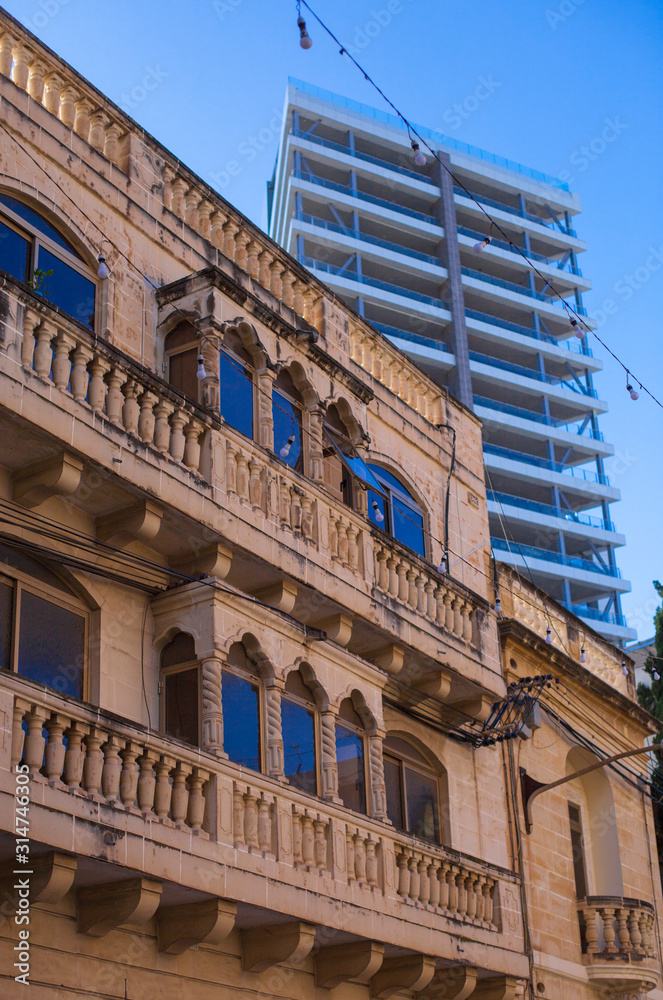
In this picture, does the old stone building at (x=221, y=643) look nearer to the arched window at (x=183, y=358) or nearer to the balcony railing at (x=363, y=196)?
the arched window at (x=183, y=358)

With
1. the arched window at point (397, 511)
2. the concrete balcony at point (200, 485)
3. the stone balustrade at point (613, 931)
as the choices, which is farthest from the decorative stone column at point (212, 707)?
the stone balustrade at point (613, 931)

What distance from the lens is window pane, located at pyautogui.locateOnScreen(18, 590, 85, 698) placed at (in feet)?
38.5

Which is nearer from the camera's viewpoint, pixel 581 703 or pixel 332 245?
pixel 581 703

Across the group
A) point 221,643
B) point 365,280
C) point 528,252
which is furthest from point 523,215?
point 221,643

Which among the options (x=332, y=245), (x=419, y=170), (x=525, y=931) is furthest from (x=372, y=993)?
(x=419, y=170)

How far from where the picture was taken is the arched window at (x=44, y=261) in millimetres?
12852

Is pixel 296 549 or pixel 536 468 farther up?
pixel 536 468

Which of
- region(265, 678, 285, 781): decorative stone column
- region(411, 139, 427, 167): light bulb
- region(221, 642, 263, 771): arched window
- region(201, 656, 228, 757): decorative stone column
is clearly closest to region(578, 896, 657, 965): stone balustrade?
region(265, 678, 285, 781): decorative stone column

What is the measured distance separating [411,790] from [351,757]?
7.18ft

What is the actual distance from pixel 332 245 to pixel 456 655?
53.8 metres

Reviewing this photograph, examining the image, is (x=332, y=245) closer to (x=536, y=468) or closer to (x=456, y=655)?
(x=536, y=468)

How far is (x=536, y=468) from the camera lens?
71.8 metres

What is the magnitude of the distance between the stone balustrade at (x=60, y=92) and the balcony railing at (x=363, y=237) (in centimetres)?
5477

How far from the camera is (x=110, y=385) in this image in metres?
12.2
